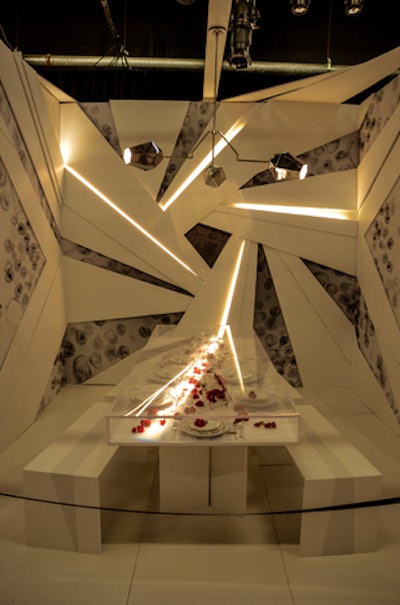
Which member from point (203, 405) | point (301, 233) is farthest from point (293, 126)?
point (203, 405)

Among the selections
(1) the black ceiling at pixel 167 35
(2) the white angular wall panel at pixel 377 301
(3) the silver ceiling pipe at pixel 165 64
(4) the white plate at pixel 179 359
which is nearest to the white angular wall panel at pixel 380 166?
(2) the white angular wall panel at pixel 377 301

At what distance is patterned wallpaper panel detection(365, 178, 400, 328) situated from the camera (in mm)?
3404

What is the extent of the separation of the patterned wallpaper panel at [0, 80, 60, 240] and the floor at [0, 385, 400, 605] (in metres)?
2.20

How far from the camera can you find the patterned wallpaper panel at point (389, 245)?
3.40 meters

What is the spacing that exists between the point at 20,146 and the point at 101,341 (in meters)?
1.87

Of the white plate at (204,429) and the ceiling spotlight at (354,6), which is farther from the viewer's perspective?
the ceiling spotlight at (354,6)

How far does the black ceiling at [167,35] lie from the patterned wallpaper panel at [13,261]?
1.71 meters

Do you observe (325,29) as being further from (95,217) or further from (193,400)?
(193,400)

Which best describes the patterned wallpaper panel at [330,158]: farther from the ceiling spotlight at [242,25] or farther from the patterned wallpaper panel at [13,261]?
the patterned wallpaper panel at [13,261]

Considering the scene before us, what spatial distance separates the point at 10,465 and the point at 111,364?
1.66 m

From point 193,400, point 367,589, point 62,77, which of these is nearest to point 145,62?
point 62,77

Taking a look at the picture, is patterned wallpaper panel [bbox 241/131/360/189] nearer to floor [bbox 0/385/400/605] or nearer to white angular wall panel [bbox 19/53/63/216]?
white angular wall panel [bbox 19/53/63/216]

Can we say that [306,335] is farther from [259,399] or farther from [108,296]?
[259,399]

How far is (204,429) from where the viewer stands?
199 cm
